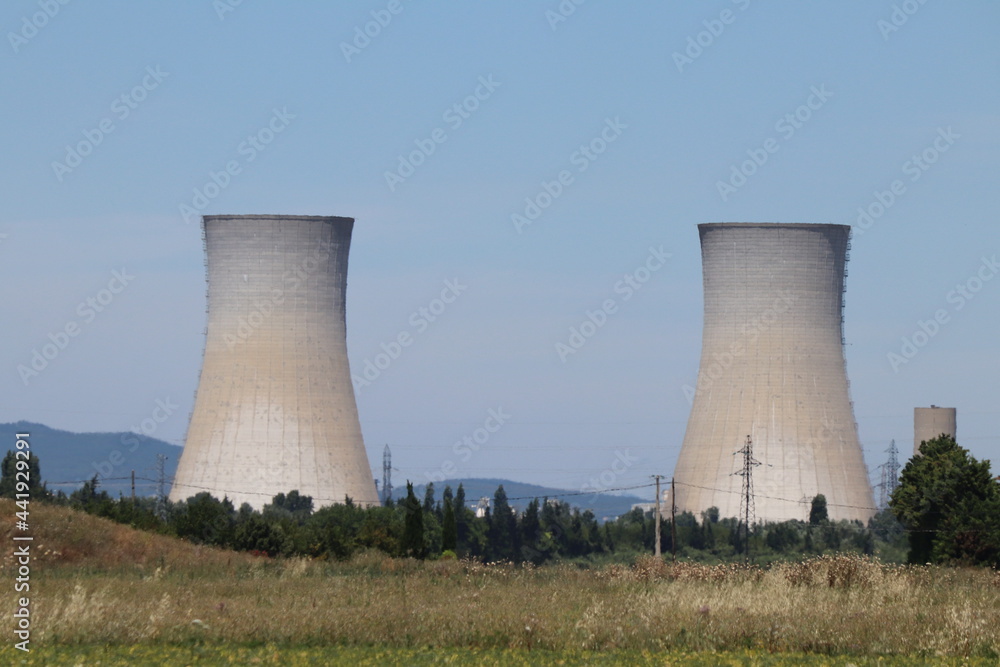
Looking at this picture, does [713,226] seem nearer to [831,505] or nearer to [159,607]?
[831,505]

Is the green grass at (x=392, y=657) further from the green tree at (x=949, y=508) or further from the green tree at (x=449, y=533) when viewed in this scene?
the green tree at (x=449, y=533)

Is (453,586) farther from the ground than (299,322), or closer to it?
closer to it

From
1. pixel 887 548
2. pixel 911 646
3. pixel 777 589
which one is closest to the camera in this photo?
pixel 911 646

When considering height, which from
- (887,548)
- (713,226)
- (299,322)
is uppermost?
(713,226)

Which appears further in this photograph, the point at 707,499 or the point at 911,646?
the point at 707,499

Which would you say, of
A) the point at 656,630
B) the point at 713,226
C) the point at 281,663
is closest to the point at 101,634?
the point at 281,663

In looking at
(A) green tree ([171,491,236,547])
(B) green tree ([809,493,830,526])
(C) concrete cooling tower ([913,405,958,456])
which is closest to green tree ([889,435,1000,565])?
(B) green tree ([809,493,830,526])
